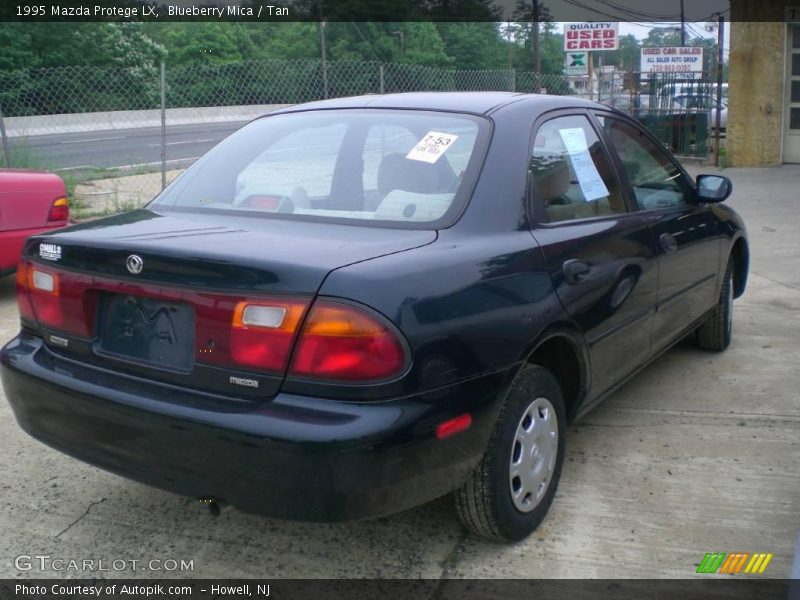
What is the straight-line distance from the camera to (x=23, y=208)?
663 cm

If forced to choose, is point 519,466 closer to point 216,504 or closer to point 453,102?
point 216,504

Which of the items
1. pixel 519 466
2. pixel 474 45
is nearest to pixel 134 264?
pixel 519 466

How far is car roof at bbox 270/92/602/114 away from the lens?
3598mm

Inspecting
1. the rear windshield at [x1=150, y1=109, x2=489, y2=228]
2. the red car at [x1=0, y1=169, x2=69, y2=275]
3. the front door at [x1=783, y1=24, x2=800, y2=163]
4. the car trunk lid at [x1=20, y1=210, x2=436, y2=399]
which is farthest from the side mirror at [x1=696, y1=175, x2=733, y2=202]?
the front door at [x1=783, y1=24, x2=800, y2=163]

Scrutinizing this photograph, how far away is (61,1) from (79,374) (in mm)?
38221

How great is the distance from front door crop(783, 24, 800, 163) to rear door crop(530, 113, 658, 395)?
45.6ft

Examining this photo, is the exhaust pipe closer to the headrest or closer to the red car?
the headrest

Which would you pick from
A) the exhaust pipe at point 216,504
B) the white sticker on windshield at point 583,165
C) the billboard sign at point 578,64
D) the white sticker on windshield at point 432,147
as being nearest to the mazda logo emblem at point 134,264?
the exhaust pipe at point 216,504

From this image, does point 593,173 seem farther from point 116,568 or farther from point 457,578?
point 116,568

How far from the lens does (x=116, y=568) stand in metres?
3.15

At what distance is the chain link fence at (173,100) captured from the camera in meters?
16.2

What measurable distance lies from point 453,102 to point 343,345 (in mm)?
1514

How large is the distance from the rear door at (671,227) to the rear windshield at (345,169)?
3.66 feet

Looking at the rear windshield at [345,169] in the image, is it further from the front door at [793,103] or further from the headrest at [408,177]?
the front door at [793,103]
